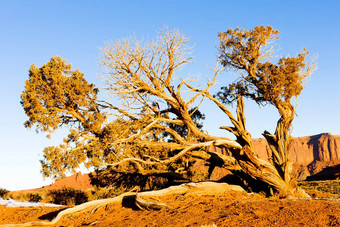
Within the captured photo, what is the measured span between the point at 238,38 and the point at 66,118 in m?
8.67

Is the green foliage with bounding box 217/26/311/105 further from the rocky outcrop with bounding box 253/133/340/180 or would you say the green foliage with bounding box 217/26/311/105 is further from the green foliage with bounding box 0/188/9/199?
the rocky outcrop with bounding box 253/133/340/180

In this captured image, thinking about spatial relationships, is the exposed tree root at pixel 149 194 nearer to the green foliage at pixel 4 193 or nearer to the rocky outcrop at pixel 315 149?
the green foliage at pixel 4 193

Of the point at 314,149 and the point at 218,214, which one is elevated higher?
the point at 218,214

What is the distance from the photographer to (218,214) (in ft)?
22.8

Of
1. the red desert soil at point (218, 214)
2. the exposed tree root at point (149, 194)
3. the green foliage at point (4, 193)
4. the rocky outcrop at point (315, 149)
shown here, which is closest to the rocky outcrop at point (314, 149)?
the rocky outcrop at point (315, 149)

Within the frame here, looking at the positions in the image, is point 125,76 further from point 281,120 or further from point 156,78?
point 281,120

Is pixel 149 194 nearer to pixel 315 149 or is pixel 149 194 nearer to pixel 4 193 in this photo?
pixel 4 193

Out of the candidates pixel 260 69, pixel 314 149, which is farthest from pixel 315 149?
pixel 260 69

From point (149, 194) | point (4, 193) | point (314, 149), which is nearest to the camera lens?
point (149, 194)

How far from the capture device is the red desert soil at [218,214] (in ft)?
20.4

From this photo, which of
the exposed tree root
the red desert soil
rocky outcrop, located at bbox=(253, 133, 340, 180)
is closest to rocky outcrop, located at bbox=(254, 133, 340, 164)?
rocky outcrop, located at bbox=(253, 133, 340, 180)

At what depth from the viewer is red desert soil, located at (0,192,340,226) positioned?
621cm

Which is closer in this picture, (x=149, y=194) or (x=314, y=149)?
(x=149, y=194)

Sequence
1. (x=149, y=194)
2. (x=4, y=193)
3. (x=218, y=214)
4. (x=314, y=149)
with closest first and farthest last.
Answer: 1. (x=218, y=214)
2. (x=149, y=194)
3. (x=4, y=193)
4. (x=314, y=149)
